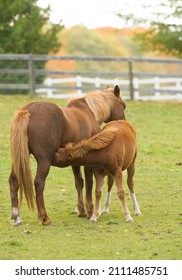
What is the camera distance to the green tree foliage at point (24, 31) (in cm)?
2660

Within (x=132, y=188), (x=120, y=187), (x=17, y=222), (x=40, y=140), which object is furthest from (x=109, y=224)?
(x=40, y=140)

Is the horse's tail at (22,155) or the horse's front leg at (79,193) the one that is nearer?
the horse's tail at (22,155)

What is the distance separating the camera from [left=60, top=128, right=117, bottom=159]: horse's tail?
9.00 m

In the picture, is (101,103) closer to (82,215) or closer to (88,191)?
(88,191)

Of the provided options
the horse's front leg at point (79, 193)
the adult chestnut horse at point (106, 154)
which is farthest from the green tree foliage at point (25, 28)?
the adult chestnut horse at point (106, 154)

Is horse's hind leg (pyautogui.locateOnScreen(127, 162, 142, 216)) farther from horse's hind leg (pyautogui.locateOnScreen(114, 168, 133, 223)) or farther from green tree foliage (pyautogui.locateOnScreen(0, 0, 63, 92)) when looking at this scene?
green tree foliage (pyautogui.locateOnScreen(0, 0, 63, 92))

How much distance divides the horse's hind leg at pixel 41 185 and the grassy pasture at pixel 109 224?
0.13 m

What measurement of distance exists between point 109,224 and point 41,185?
99 cm

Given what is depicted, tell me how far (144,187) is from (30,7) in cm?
1700

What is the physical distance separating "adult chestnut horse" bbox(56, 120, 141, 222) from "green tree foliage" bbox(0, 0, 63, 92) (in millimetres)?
16223

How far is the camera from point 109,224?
9.37m

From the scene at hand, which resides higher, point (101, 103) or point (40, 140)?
point (101, 103)

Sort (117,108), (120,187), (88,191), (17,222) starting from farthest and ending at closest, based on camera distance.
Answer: (117,108) → (88,191) → (120,187) → (17,222)

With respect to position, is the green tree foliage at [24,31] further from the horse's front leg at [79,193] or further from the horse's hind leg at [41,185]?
the horse's hind leg at [41,185]
